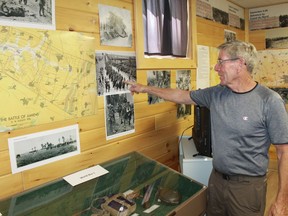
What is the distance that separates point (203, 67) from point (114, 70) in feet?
4.07

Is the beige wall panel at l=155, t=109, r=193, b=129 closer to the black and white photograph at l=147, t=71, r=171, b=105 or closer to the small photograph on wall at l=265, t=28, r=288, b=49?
the black and white photograph at l=147, t=71, r=171, b=105

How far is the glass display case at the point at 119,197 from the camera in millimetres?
1094

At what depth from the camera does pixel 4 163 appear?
1.22 meters

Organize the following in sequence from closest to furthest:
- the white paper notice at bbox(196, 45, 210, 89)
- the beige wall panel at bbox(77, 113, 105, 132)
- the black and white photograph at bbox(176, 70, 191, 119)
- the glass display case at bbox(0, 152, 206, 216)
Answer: the glass display case at bbox(0, 152, 206, 216) < the beige wall panel at bbox(77, 113, 105, 132) < the black and white photograph at bbox(176, 70, 191, 119) < the white paper notice at bbox(196, 45, 210, 89)

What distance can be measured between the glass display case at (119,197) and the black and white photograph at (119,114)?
12.4 inches

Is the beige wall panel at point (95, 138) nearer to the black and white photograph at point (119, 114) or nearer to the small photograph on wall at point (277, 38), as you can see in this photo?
the black and white photograph at point (119, 114)

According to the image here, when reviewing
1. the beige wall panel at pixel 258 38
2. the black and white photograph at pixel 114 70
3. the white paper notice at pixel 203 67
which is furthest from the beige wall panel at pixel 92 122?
the beige wall panel at pixel 258 38

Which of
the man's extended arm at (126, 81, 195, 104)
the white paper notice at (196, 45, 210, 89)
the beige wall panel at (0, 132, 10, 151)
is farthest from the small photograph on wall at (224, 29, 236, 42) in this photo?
the beige wall panel at (0, 132, 10, 151)

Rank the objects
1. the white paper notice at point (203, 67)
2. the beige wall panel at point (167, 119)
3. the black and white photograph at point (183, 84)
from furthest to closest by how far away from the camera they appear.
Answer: the white paper notice at point (203, 67), the black and white photograph at point (183, 84), the beige wall panel at point (167, 119)

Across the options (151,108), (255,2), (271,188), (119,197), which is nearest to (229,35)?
(255,2)

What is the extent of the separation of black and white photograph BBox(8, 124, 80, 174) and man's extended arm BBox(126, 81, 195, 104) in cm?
51

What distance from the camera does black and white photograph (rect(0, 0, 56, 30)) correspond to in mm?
1186

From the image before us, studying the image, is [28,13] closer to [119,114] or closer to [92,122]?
[92,122]

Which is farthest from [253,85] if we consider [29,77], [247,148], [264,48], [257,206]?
[264,48]
